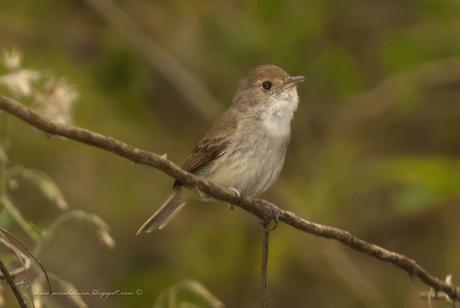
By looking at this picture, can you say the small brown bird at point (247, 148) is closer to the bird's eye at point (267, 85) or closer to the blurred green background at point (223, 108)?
the bird's eye at point (267, 85)

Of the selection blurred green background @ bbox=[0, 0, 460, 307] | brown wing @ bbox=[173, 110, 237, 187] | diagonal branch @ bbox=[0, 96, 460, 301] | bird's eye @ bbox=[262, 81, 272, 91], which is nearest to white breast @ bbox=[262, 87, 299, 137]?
bird's eye @ bbox=[262, 81, 272, 91]

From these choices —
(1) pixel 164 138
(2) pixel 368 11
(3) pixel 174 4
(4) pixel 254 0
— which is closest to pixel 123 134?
(1) pixel 164 138

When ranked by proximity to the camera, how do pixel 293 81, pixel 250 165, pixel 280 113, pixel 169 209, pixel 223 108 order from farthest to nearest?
pixel 223 108 → pixel 293 81 → pixel 280 113 → pixel 169 209 → pixel 250 165

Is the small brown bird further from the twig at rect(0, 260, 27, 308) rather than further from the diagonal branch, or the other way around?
the twig at rect(0, 260, 27, 308)

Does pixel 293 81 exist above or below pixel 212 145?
above

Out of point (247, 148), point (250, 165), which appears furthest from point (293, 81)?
point (250, 165)

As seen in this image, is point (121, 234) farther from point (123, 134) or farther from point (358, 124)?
point (358, 124)

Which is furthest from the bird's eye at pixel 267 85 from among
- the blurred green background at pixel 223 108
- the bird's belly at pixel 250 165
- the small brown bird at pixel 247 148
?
the blurred green background at pixel 223 108

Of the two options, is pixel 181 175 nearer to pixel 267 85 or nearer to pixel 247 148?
pixel 247 148
